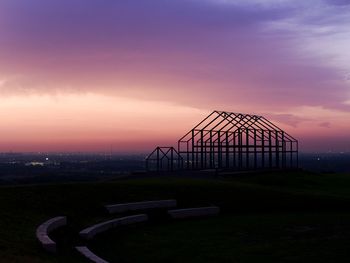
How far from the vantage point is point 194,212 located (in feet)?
69.2

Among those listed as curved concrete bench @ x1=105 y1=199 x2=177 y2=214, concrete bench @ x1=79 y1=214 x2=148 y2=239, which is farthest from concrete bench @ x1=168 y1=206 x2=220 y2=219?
concrete bench @ x1=79 y1=214 x2=148 y2=239

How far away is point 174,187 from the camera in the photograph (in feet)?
80.3

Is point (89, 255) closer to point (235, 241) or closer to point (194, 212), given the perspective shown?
point (235, 241)

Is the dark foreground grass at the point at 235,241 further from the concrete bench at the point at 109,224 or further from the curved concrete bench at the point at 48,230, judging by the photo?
the curved concrete bench at the point at 48,230

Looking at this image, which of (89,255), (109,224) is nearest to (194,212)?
(109,224)

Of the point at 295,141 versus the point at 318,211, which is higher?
the point at 295,141

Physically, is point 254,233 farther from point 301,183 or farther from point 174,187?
point 301,183

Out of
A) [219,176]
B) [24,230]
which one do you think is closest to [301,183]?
[219,176]

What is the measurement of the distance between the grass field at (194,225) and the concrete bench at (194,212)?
1.76 feet

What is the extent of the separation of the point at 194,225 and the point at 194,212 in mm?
2286

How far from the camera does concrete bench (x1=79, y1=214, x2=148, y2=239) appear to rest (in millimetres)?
15670

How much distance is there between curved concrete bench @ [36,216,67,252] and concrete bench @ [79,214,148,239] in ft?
2.97

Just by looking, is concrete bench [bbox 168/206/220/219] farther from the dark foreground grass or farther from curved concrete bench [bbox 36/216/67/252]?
curved concrete bench [bbox 36/216/67/252]

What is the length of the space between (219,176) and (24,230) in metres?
20.9
